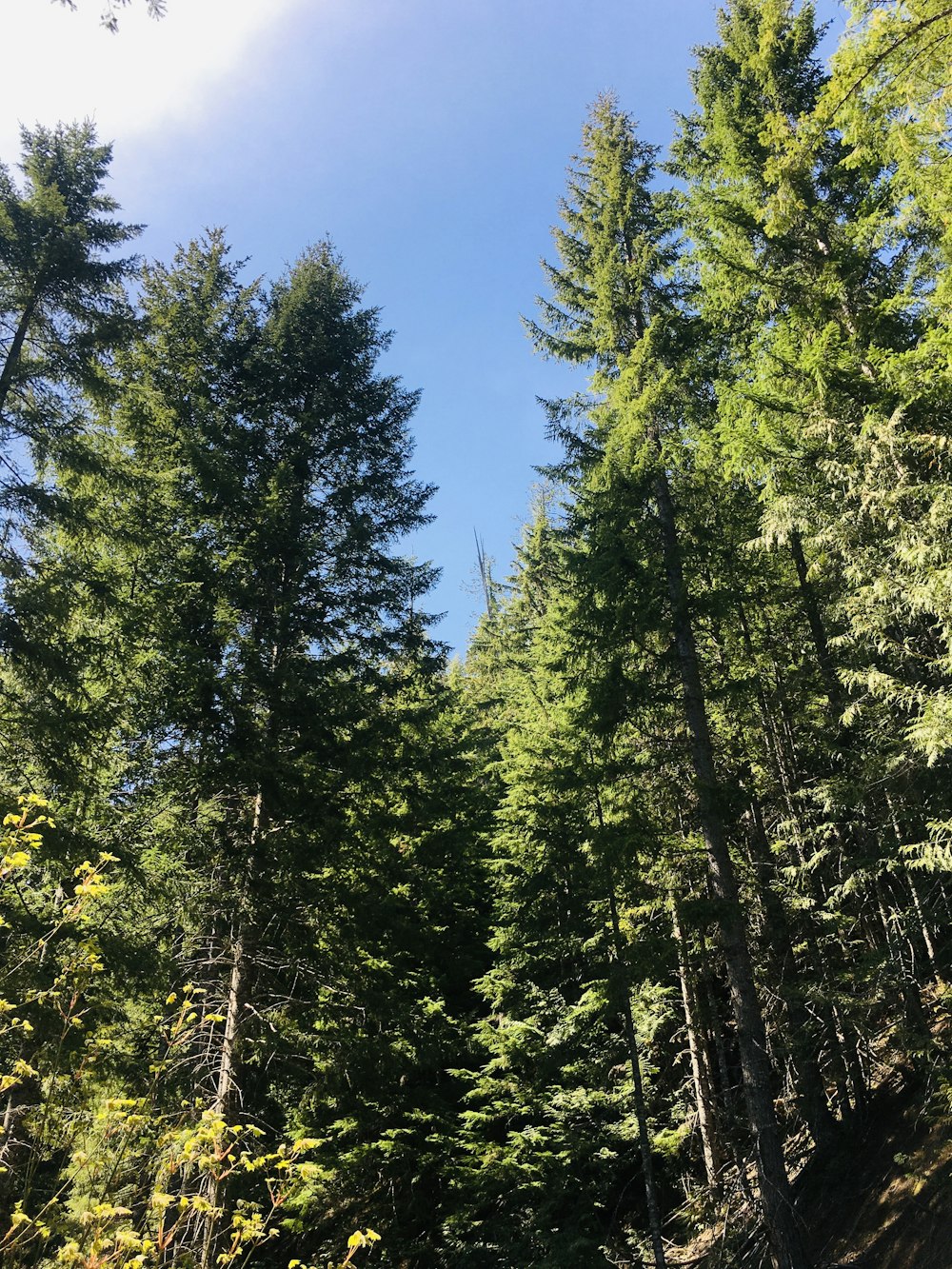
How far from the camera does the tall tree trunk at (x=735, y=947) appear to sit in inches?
347

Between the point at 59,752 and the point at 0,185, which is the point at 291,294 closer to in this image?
the point at 0,185

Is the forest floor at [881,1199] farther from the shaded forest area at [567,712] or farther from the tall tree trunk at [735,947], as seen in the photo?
the tall tree trunk at [735,947]

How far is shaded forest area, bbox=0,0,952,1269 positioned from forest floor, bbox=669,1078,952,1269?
79 millimetres

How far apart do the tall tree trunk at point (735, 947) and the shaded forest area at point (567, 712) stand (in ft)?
0.20

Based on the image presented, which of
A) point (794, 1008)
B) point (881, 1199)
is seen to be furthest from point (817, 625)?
point (881, 1199)

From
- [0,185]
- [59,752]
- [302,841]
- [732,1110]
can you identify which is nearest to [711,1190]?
[732,1110]

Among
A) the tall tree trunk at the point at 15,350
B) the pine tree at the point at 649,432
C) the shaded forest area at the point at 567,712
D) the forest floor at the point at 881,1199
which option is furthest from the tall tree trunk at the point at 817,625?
the tall tree trunk at the point at 15,350

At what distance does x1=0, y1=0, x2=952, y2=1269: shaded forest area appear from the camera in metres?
8.55

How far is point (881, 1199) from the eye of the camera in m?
9.77

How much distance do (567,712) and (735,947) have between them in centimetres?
467

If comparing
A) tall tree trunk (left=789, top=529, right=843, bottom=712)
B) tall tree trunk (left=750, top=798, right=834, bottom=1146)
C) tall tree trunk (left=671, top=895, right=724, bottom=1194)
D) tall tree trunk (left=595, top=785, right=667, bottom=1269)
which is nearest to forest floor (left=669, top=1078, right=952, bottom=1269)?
tall tree trunk (left=750, top=798, right=834, bottom=1146)

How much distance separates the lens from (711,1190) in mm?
12656

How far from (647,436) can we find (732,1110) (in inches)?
478

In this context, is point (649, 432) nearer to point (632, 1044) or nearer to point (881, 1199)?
point (632, 1044)
